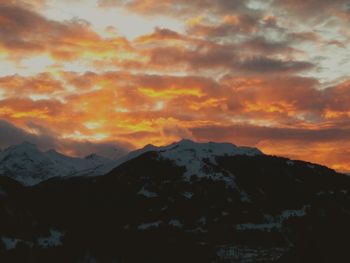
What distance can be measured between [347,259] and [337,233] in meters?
16.9

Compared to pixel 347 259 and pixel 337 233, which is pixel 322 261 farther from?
pixel 337 233

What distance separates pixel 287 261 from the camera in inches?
4471

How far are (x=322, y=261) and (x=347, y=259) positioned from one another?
4671 mm

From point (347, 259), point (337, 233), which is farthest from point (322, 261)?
point (337, 233)

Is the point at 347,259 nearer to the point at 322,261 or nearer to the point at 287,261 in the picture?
the point at 322,261

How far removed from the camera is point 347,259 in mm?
103125

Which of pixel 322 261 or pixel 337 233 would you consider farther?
pixel 337 233

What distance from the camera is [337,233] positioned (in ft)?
392

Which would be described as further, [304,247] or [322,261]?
[304,247]

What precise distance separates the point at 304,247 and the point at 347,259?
1225 cm

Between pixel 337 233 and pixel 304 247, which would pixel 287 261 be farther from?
pixel 337 233

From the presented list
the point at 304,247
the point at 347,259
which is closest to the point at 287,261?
the point at 304,247

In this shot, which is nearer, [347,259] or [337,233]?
[347,259]

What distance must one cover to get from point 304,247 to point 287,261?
463 centimetres
